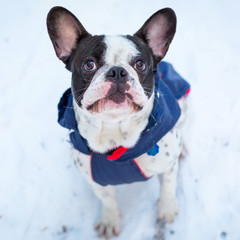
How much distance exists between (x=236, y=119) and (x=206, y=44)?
54.7 inches

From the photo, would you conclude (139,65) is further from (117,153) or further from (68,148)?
(68,148)

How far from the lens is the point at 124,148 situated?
→ 7.15ft

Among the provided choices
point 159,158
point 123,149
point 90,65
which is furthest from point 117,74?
point 159,158

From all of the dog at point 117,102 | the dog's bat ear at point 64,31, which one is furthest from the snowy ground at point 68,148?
the dog's bat ear at point 64,31

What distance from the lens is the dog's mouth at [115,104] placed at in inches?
72.1

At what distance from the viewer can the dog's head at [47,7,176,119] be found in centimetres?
183

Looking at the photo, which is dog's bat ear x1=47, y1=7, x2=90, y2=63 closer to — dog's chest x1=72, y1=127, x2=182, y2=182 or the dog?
the dog

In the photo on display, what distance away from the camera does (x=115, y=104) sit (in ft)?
6.05

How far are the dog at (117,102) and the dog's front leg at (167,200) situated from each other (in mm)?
143

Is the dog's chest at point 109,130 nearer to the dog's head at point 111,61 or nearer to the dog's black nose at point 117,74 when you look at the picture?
the dog's head at point 111,61

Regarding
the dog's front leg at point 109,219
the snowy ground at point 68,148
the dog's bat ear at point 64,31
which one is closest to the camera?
the dog's bat ear at point 64,31

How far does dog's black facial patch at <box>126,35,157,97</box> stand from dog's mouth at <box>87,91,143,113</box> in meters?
0.23

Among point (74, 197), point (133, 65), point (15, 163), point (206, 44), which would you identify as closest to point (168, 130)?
point (133, 65)

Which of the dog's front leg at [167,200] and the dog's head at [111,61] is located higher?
the dog's head at [111,61]
